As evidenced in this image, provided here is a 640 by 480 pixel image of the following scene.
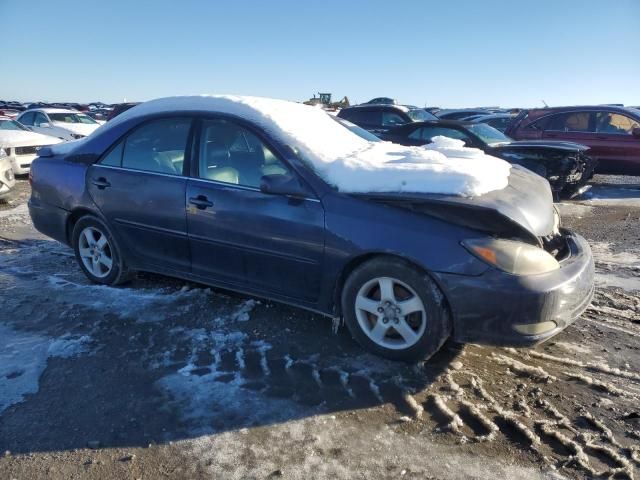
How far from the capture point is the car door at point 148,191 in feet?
12.8

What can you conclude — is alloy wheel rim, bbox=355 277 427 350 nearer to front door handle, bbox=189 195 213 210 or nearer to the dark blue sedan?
the dark blue sedan

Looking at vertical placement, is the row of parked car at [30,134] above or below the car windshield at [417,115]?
below

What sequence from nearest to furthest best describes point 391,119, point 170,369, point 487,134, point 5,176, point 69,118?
1. point 170,369
2. point 5,176
3. point 487,134
4. point 391,119
5. point 69,118

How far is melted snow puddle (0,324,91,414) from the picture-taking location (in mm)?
2961

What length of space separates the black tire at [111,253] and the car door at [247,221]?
0.89 m

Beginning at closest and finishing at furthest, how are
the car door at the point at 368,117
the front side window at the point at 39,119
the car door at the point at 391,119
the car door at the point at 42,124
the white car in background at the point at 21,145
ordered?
the white car in background at the point at 21,145, the car door at the point at 391,119, the car door at the point at 368,117, the car door at the point at 42,124, the front side window at the point at 39,119

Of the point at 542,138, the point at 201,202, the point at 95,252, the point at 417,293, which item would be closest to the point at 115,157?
the point at 95,252

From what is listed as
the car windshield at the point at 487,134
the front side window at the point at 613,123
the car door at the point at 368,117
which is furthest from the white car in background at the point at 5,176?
the front side window at the point at 613,123

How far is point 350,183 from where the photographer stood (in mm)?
3289

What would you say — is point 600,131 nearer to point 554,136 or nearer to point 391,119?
point 554,136

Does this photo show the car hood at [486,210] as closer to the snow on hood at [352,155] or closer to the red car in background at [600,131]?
the snow on hood at [352,155]

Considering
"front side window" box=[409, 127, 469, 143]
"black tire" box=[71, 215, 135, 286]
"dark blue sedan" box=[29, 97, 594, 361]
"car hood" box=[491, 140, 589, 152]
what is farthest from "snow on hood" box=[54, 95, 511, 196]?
"front side window" box=[409, 127, 469, 143]

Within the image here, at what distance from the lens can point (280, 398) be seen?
2.87 metres

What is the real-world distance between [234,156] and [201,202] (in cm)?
41
